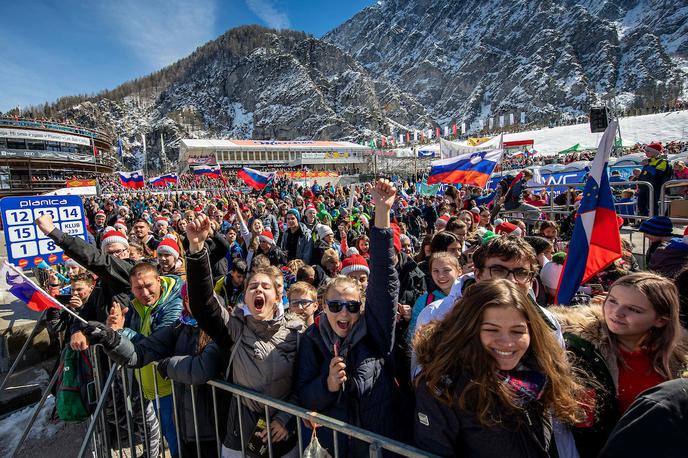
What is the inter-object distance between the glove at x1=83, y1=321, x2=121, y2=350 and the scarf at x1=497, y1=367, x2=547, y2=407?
2160 mm

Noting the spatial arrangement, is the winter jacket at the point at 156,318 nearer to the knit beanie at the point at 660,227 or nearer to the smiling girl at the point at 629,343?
the smiling girl at the point at 629,343

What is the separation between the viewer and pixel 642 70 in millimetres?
106375

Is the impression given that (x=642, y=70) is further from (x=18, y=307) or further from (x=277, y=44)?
(x=18, y=307)

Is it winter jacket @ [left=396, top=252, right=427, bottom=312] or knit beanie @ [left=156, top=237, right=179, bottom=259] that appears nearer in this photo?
winter jacket @ [left=396, top=252, right=427, bottom=312]

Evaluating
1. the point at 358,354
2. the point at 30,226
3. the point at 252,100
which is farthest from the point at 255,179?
the point at 252,100

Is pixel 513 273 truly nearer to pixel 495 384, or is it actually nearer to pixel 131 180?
pixel 495 384

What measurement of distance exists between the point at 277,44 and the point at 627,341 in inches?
5444

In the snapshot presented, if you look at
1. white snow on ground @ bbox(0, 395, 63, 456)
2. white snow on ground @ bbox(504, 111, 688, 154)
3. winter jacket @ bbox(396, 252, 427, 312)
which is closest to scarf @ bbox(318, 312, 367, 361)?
winter jacket @ bbox(396, 252, 427, 312)

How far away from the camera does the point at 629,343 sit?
1.71 metres

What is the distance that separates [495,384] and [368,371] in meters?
0.74

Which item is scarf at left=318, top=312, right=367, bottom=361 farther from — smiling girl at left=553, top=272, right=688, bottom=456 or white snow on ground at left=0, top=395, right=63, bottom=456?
white snow on ground at left=0, top=395, right=63, bottom=456

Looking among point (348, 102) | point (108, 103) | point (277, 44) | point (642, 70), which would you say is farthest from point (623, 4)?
point (108, 103)

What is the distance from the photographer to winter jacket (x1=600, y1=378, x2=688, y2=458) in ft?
3.00

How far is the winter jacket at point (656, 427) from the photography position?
0.91m
